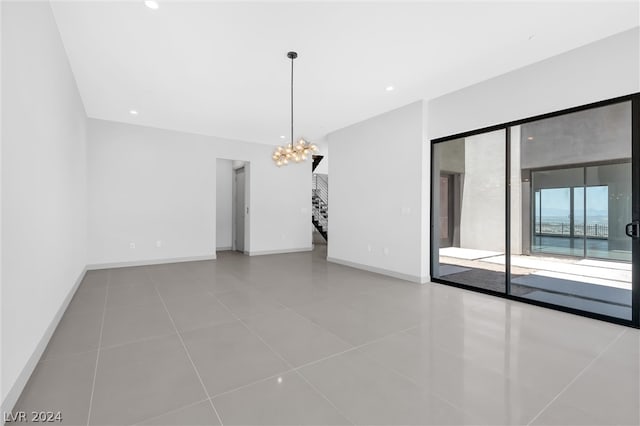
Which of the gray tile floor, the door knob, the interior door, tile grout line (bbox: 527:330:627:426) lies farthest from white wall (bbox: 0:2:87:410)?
the door knob

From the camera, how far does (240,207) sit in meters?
8.58

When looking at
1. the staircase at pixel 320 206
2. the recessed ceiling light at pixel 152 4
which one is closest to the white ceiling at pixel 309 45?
the recessed ceiling light at pixel 152 4

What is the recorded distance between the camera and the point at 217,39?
3197 millimetres

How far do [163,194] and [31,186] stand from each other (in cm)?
454

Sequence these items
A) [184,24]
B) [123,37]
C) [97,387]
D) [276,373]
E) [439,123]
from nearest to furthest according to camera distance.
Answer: [97,387] < [276,373] < [184,24] < [123,37] < [439,123]

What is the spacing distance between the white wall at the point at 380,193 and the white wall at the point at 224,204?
11.8 feet

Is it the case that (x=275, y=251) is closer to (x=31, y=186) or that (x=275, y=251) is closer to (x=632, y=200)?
(x=31, y=186)

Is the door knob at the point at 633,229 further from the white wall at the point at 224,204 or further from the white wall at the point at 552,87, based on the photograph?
the white wall at the point at 224,204

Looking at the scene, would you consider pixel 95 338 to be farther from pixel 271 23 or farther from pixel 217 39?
pixel 271 23

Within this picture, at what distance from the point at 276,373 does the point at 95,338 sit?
6.45 ft

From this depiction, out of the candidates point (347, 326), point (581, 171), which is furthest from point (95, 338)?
point (581, 171)

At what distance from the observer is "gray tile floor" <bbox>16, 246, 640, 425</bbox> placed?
1781 millimetres

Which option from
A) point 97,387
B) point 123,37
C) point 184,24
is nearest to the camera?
point 97,387

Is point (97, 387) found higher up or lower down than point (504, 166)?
lower down
